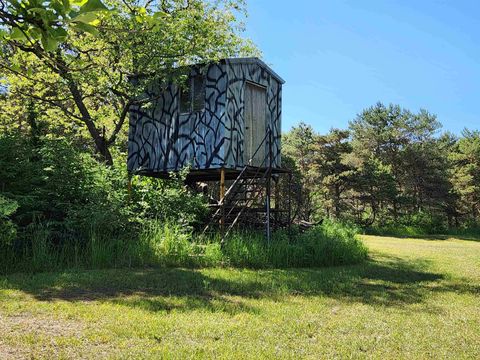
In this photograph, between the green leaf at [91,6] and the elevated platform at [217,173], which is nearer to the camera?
the green leaf at [91,6]

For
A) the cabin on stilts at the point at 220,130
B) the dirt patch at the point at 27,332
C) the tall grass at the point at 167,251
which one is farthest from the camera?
the cabin on stilts at the point at 220,130

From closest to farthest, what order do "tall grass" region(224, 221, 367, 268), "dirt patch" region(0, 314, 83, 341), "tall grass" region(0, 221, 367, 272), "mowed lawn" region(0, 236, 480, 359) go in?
"mowed lawn" region(0, 236, 480, 359), "dirt patch" region(0, 314, 83, 341), "tall grass" region(0, 221, 367, 272), "tall grass" region(224, 221, 367, 268)

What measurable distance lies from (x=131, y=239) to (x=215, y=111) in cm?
493

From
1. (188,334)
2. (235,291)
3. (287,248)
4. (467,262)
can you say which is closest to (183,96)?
(287,248)

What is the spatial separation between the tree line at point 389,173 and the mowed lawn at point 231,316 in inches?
677

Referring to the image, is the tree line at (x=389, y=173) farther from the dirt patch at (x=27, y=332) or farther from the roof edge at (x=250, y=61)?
the dirt patch at (x=27, y=332)

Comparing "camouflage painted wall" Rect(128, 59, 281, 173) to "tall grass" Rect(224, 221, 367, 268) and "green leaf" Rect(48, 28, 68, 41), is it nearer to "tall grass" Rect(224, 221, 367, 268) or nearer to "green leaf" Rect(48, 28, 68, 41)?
"tall grass" Rect(224, 221, 367, 268)

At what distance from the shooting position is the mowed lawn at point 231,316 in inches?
149

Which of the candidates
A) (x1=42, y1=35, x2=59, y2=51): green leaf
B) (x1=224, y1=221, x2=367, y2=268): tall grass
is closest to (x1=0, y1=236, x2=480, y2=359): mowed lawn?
(x1=224, y1=221, x2=367, y2=268): tall grass

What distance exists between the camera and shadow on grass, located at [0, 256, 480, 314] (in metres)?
5.53

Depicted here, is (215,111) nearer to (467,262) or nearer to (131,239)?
(131,239)

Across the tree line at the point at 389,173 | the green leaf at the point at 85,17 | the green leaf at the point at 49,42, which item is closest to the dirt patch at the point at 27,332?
the green leaf at the point at 49,42

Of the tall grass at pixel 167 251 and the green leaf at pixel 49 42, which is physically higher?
the green leaf at pixel 49 42

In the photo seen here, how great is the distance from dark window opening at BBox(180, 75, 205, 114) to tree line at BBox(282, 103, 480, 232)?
12.4 metres
